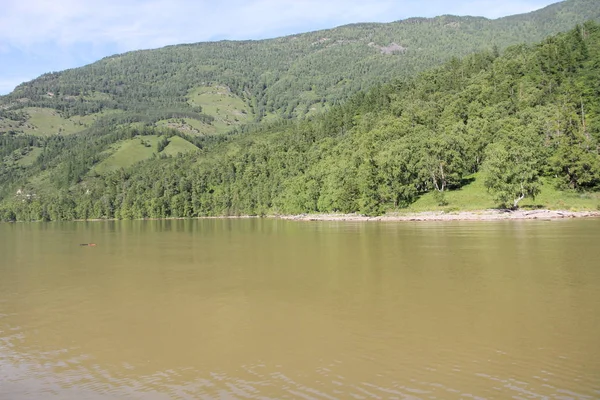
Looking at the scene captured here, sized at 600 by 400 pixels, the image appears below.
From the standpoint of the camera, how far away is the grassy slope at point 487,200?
86062 mm

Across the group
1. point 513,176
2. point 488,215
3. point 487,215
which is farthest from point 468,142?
point 488,215

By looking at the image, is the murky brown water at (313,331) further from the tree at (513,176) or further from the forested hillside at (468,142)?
the forested hillside at (468,142)

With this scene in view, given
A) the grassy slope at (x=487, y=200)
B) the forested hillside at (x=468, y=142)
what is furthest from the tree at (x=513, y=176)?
the grassy slope at (x=487, y=200)

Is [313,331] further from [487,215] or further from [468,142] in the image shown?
[468,142]

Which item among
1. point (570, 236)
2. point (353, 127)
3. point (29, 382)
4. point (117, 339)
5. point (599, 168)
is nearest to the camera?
point (29, 382)

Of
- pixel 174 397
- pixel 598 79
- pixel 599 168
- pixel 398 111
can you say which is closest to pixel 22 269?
pixel 174 397

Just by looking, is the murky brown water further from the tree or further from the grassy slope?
the grassy slope

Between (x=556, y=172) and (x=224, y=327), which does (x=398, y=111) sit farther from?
(x=224, y=327)

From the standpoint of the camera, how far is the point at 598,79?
117 meters

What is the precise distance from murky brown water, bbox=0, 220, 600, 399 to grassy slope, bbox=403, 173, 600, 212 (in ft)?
194

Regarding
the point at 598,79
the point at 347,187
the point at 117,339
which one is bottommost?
the point at 117,339

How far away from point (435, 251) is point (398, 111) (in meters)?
135

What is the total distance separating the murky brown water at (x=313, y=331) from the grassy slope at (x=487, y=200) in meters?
59.3

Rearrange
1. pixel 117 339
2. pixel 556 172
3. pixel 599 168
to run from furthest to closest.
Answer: pixel 556 172 < pixel 599 168 < pixel 117 339
